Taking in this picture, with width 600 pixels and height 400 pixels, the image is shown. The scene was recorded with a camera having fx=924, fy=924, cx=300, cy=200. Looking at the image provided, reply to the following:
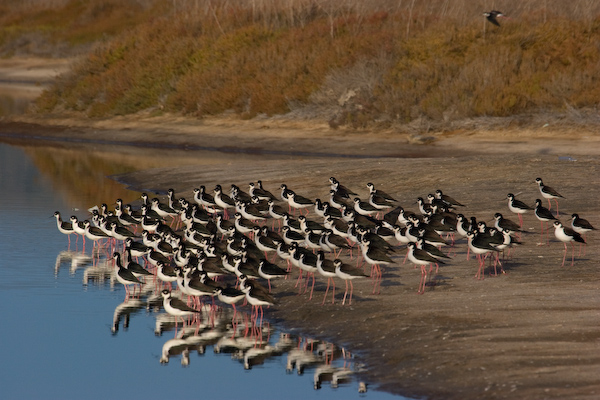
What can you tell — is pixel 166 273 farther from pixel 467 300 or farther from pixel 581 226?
pixel 581 226

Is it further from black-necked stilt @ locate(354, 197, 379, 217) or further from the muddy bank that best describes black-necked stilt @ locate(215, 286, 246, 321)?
black-necked stilt @ locate(354, 197, 379, 217)

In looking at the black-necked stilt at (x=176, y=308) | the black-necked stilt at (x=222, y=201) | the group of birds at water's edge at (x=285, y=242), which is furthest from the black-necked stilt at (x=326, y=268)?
the black-necked stilt at (x=222, y=201)

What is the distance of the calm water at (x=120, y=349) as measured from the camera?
1116 centimetres

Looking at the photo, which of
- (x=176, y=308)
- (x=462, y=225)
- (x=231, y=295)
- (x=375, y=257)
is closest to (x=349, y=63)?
(x=462, y=225)

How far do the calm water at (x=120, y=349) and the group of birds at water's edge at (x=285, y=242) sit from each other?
0.55 m

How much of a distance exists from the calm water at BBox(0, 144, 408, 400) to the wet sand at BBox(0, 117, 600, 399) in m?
0.66

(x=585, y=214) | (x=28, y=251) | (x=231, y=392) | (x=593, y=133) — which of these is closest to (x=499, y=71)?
(x=593, y=133)

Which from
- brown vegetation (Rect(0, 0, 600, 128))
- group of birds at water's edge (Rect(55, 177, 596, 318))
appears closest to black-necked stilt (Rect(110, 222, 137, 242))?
group of birds at water's edge (Rect(55, 177, 596, 318))

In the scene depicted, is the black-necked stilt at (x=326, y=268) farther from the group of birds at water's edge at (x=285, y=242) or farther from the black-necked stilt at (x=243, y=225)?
the black-necked stilt at (x=243, y=225)

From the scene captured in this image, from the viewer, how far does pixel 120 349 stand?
42.0 feet

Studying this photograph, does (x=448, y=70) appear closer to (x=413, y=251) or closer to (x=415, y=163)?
(x=415, y=163)

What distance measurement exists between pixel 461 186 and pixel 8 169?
17094 mm

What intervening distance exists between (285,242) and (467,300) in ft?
13.5

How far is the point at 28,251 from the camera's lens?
18.9 metres
